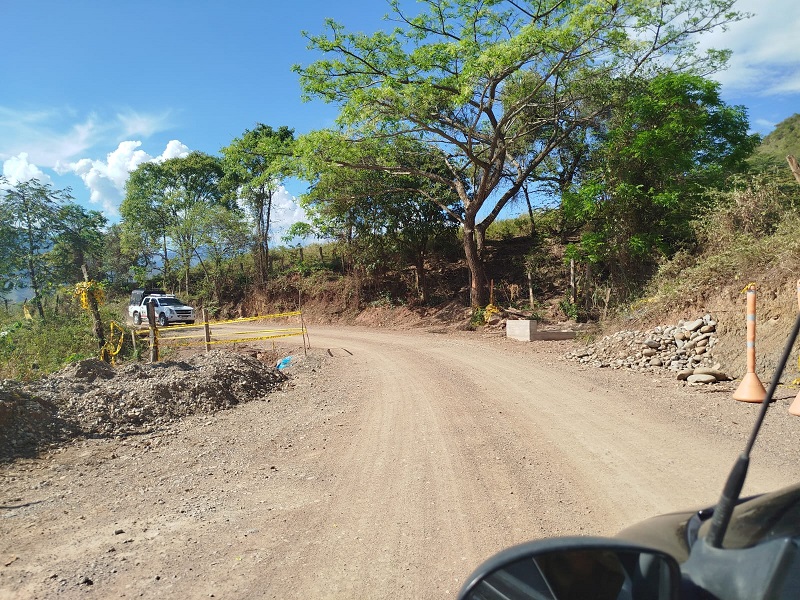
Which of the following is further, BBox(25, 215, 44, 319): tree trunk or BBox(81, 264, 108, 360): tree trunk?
BBox(25, 215, 44, 319): tree trunk

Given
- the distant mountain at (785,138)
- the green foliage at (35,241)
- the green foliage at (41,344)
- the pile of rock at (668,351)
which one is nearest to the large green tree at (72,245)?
the green foliage at (35,241)

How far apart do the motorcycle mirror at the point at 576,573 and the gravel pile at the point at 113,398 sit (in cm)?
776

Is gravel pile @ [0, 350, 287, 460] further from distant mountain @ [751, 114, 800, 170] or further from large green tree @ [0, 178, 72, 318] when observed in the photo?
distant mountain @ [751, 114, 800, 170]

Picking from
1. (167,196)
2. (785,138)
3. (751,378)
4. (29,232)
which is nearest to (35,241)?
(29,232)

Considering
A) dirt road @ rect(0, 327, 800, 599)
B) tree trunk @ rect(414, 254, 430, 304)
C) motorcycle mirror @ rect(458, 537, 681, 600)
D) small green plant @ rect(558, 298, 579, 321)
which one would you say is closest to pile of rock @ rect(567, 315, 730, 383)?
dirt road @ rect(0, 327, 800, 599)

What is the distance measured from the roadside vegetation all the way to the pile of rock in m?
1.25

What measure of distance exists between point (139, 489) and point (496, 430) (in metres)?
4.41

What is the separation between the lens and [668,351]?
38.7 feet

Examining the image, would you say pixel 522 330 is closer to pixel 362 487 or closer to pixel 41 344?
pixel 362 487

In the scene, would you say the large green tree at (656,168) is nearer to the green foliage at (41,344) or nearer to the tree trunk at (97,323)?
the tree trunk at (97,323)

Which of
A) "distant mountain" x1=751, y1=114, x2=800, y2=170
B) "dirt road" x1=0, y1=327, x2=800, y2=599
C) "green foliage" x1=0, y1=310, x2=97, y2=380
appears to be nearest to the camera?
"dirt road" x1=0, y1=327, x2=800, y2=599

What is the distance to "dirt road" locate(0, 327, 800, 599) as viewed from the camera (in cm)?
415

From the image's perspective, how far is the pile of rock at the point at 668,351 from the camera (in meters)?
10.4

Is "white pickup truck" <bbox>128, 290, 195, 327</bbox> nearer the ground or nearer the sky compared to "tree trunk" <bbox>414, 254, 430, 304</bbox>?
nearer the ground
